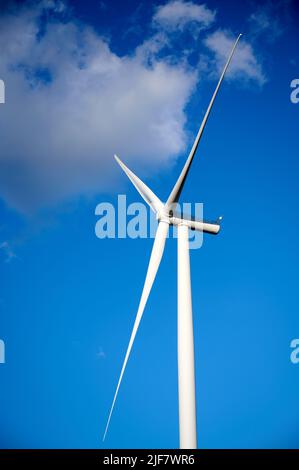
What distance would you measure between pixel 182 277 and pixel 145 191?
467 cm

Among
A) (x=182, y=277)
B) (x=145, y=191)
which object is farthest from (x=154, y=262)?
(x=145, y=191)

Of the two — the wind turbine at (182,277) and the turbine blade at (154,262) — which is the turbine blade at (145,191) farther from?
the turbine blade at (154,262)

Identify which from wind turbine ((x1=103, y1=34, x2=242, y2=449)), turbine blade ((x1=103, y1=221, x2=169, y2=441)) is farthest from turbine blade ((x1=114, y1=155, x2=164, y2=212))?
turbine blade ((x1=103, y1=221, x2=169, y2=441))

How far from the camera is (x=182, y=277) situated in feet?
52.3

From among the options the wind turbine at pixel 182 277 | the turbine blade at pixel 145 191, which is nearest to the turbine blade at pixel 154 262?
the wind turbine at pixel 182 277

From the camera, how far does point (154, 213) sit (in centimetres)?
1822

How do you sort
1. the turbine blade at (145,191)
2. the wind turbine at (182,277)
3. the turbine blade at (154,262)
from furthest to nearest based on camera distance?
the turbine blade at (145,191)
the turbine blade at (154,262)
the wind turbine at (182,277)

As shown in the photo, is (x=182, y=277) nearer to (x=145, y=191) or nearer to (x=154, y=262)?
(x=154, y=262)

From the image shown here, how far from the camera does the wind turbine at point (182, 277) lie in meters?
13.9

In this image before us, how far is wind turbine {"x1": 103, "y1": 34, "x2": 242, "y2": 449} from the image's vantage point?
13.9 metres

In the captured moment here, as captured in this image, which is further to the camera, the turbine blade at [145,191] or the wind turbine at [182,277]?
the turbine blade at [145,191]
